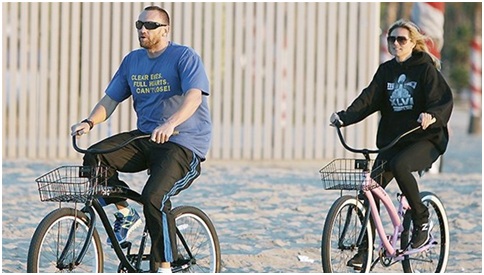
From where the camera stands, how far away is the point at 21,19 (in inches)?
585

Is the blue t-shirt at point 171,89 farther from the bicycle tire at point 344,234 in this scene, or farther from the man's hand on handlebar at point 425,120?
the man's hand on handlebar at point 425,120

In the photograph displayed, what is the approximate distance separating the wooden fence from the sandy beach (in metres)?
0.49

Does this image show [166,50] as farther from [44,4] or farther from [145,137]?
[44,4]

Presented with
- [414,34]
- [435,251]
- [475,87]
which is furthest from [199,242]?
[475,87]

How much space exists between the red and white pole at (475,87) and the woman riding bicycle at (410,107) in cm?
1613

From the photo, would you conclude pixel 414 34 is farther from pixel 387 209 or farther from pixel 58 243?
pixel 58 243

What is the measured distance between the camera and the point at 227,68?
15094 millimetres

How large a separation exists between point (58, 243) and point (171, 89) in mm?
1039

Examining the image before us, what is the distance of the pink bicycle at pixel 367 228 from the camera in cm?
654

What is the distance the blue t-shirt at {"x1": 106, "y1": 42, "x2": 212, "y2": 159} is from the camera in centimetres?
630

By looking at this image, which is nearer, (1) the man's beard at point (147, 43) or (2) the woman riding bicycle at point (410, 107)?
(1) the man's beard at point (147, 43)

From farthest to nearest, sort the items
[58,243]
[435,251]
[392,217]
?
1. [435,251]
2. [392,217]
3. [58,243]

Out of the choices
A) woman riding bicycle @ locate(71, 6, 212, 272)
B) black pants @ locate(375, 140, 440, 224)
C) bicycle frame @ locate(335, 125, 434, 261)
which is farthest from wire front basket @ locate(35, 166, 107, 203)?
black pants @ locate(375, 140, 440, 224)

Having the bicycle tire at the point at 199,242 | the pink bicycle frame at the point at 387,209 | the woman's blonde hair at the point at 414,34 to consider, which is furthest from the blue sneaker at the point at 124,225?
the woman's blonde hair at the point at 414,34
